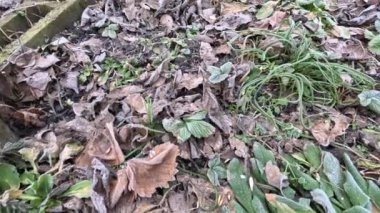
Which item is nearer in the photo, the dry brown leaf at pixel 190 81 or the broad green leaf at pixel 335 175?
the broad green leaf at pixel 335 175

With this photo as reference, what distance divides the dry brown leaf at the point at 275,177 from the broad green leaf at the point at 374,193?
24 centimetres

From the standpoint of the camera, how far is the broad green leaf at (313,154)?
1.48m

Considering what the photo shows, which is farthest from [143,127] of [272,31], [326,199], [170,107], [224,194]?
[272,31]

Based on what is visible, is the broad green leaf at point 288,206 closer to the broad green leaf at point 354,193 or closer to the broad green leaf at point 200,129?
the broad green leaf at point 354,193

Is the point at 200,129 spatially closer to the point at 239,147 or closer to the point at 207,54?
the point at 239,147

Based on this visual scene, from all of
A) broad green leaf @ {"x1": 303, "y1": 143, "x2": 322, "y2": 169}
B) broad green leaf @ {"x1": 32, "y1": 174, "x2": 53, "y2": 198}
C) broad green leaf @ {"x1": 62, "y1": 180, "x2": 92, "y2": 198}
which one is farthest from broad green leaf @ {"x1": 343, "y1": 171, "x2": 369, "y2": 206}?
broad green leaf @ {"x1": 32, "y1": 174, "x2": 53, "y2": 198}

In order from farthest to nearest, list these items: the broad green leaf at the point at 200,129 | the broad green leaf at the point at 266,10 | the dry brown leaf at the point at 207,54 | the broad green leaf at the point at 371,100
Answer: the broad green leaf at the point at 266,10, the dry brown leaf at the point at 207,54, the broad green leaf at the point at 371,100, the broad green leaf at the point at 200,129

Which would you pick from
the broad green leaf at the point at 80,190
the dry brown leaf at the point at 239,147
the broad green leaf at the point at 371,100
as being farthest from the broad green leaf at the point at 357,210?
the broad green leaf at the point at 80,190

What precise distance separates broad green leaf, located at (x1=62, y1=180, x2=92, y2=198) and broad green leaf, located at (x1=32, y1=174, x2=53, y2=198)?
0.05 metres

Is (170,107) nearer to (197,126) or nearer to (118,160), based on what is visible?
(197,126)

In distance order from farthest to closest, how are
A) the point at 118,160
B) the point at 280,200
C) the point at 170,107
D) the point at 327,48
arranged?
1. the point at 327,48
2. the point at 170,107
3. the point at 118,160
4. the point at 280,200

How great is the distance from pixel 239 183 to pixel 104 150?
0.42 m

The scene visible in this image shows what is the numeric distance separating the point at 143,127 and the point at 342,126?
2.14 feet

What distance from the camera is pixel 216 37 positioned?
76.4 inches
